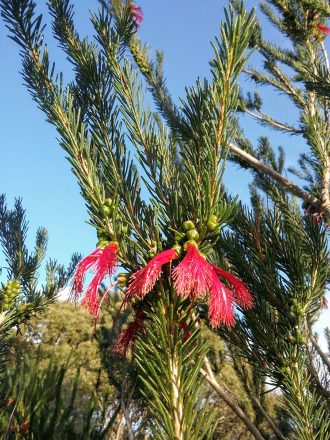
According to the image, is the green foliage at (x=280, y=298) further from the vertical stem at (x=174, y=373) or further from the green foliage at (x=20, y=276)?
the green foliage at (x=20, y=276)

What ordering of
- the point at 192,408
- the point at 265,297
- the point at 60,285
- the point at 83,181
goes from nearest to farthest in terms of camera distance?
the point at 192,408, the point at 83,181, the point at 265,297, the point at 60,285

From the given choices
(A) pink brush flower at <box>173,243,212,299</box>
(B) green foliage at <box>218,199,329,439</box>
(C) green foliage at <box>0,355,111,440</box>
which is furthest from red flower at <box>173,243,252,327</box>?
(B) green foliage at <box>218,199,329,439</box>

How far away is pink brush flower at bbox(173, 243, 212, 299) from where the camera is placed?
2.74ft

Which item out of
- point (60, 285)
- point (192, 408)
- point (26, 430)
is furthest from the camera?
point (60, 285)

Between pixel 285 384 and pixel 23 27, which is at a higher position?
pixel 23 27

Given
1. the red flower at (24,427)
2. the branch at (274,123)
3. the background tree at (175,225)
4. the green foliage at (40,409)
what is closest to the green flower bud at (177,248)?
the background tree at (175,225)

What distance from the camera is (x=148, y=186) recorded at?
1080mm

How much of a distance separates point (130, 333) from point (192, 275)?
35cm

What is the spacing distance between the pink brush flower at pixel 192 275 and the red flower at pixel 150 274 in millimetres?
40

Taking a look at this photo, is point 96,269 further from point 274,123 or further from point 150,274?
point 274,123

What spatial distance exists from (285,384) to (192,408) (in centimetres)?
88

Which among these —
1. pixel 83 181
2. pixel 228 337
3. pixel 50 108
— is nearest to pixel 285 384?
pixel 228 337

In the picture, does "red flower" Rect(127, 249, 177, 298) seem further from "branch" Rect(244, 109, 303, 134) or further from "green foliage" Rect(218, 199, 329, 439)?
"branch" Rect(244, 109, 303, 134)

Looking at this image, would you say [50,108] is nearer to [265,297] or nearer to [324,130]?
[265,297]
